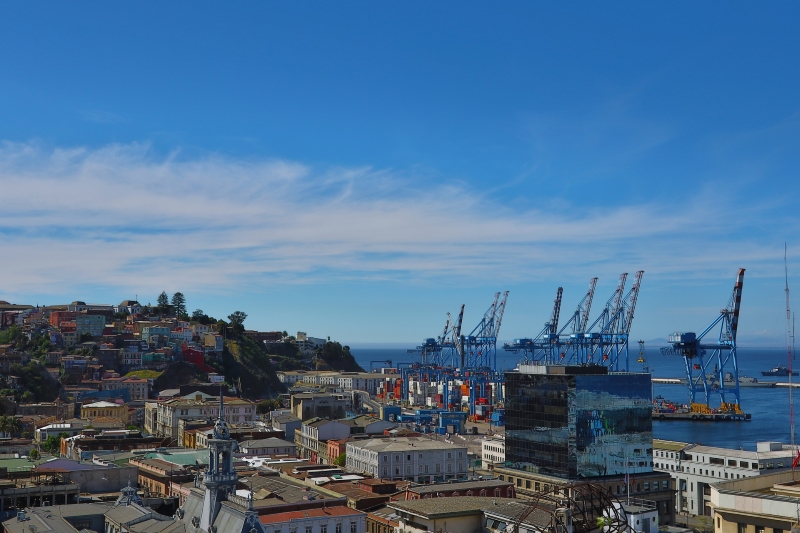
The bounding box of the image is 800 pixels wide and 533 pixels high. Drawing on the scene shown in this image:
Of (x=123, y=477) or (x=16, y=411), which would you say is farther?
(x=16, y=411)

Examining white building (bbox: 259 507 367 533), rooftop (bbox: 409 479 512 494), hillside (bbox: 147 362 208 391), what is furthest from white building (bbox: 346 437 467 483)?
hillside (bbox: 147 362 208 391)

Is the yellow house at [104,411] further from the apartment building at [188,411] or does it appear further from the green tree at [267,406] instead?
the green tree at [267,406]

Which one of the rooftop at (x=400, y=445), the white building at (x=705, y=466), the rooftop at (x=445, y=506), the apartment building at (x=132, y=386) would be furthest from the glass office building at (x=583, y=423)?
the apartment building at (x=132, y=386)

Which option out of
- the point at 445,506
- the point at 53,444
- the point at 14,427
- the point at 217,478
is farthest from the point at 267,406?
the point at 217,478

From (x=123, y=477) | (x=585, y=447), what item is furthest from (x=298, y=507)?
(x=585, y=447)

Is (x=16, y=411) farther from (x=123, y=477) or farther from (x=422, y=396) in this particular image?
(x=422, y=396)

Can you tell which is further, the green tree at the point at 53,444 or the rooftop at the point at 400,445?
the green tree at the point at 53,444

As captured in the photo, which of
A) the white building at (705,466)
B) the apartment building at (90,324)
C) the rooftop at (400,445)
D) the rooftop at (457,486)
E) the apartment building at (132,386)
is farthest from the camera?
the apartment building at (90,324)
